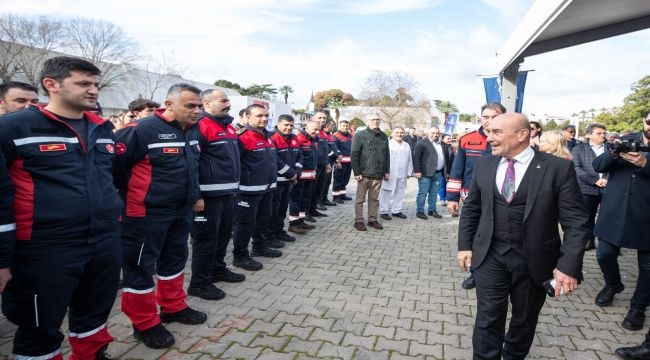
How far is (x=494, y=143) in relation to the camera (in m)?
2.92

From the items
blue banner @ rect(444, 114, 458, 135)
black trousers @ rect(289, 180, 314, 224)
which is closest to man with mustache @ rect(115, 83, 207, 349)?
black trousers @ rect(289, 180, 314, 224)

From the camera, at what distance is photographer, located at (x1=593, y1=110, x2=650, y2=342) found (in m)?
4.00

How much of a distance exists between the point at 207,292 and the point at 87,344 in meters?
1.60

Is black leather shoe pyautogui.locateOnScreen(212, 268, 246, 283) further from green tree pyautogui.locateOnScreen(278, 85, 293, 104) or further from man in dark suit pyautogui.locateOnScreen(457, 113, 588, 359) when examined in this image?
green tree pyautogui.locateOnScreen(278, 85, 293, 104)

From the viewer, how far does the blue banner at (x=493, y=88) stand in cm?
765

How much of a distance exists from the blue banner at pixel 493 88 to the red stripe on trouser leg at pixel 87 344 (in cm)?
724

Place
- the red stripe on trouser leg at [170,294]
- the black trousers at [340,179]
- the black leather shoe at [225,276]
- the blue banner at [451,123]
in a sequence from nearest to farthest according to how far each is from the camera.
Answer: the red stripe on trouser leg at [170,294], the black leather shoe at [225,276], the black trousers at [340,179], the blue banner at [451,123]

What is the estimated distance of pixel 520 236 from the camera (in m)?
2.80

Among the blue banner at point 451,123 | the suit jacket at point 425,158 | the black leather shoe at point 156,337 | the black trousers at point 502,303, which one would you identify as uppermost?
the blue banner at point 451,123

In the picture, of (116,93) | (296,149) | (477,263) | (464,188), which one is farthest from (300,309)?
(116,93)

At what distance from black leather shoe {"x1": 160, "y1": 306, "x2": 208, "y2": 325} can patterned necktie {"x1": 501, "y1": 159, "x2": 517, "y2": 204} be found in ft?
9.50

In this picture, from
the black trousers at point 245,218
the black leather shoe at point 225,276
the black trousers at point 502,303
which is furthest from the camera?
the black trousers at point 245,218

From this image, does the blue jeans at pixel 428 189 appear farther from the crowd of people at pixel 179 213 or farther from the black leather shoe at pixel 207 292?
the black leather shoe at pixel 207 292

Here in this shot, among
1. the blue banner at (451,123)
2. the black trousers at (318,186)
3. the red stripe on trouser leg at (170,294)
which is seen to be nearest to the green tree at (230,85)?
the blue banner at (451,123)
